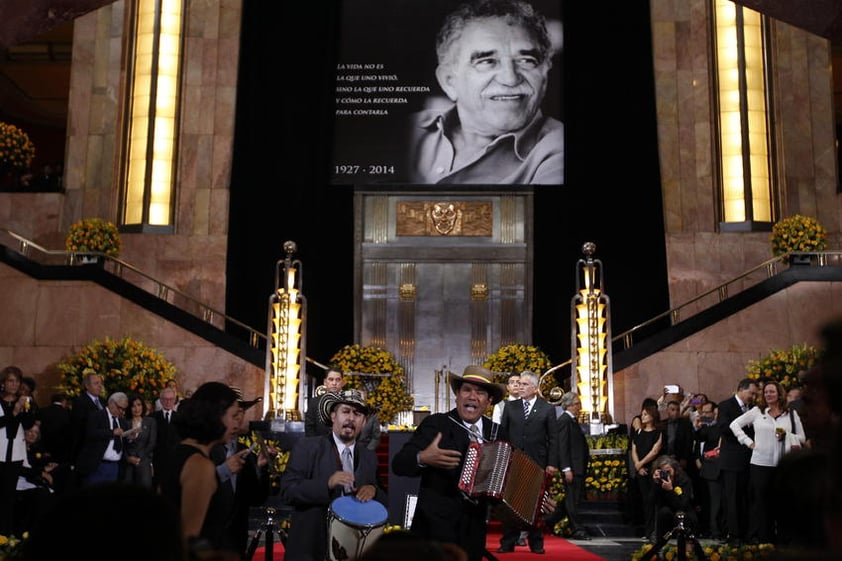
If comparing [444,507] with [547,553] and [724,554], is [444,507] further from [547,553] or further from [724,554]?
[547,553]

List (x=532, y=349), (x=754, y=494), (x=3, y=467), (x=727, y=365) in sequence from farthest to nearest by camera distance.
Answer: (x=532, y=349) → (x=727, y=365) → (x=754, y=494) → (x=3, y=467)

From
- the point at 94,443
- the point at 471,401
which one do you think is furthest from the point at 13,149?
the point at 471,401

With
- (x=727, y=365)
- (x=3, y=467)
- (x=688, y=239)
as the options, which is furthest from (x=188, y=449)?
(x=688, y=239)

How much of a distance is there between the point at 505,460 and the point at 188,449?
2107 mm

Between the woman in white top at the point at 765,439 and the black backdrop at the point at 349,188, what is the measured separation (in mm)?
8936

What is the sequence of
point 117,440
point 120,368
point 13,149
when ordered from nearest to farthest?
1. point 117,440
2. point 120,368
3. point 13,149

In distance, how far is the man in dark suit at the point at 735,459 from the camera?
11.2m

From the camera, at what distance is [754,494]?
10.7 metres

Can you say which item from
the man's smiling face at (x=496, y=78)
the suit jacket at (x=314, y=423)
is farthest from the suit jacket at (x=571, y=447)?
the man's smiling face at (x=496, y=78)

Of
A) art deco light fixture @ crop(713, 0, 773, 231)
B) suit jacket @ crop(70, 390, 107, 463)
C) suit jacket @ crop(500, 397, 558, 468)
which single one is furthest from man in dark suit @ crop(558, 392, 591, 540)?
art deco light fixture @ crop(713, 0, 773, 231)

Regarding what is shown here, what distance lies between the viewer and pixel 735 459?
11273 millimetres

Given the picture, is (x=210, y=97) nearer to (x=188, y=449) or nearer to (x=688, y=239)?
(x=688, y=239)

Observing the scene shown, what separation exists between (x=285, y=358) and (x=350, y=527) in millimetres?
9198

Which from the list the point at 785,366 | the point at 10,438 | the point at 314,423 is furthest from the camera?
the point at 785,366
